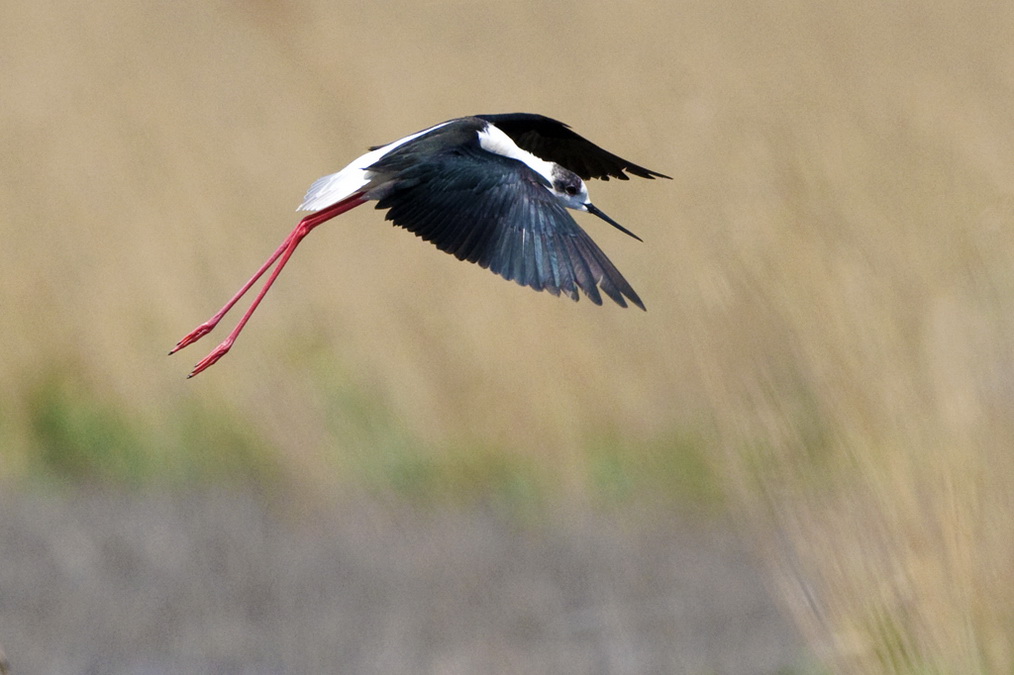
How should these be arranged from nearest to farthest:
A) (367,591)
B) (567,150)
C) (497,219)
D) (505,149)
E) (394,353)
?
(497,219), (505,149), (567,150), (367,591), (394,353)

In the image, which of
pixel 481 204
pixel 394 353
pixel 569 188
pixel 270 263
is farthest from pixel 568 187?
pixel 394 353

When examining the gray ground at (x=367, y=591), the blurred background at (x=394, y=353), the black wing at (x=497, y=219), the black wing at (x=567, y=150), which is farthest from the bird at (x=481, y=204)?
the gray ground at (x=367, y=591)

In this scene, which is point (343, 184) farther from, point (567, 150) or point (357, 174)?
point (567, 150)

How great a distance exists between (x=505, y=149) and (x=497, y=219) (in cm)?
41

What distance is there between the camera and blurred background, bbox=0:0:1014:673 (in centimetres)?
539

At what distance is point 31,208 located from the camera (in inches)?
254

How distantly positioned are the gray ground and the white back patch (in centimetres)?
166

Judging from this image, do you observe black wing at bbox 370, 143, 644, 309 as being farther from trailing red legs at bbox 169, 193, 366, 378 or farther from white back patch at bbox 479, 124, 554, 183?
trailing red legs at bbox 169, 193, 366, 378

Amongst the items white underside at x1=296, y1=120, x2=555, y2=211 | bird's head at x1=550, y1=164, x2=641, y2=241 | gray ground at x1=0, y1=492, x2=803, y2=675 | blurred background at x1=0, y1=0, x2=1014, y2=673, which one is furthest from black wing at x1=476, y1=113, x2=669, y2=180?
gray ground at x1=0, y1=492, x2=803, y2=675

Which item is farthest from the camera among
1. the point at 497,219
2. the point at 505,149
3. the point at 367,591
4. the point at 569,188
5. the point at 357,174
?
the point at 367,591

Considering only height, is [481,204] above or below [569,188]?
below

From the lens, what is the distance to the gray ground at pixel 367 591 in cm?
527

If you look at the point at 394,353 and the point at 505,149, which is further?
the point at 394,353

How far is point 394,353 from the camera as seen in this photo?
19.9 ft
